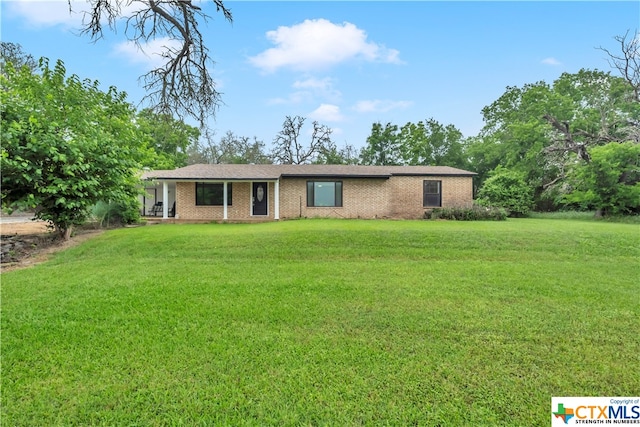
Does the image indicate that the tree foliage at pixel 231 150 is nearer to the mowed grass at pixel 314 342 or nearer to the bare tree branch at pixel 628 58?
the bare tree branch at pixel 628 58

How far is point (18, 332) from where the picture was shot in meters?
3.61

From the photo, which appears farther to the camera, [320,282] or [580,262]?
[580,262]

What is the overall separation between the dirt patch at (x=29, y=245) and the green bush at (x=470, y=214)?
1528 cm

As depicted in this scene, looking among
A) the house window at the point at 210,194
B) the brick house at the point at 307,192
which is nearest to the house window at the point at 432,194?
the brick house at the point at 307,192

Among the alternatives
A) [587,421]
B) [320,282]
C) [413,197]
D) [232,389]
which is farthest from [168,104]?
[413,197]

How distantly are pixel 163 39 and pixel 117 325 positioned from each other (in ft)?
25.8

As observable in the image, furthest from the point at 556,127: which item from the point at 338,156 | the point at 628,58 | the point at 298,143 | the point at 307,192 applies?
the point at 298,143

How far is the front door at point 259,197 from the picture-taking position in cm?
1710

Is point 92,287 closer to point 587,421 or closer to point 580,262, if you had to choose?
point 587,421

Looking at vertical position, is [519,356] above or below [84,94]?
below

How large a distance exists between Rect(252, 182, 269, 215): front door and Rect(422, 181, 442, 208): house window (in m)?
8.79

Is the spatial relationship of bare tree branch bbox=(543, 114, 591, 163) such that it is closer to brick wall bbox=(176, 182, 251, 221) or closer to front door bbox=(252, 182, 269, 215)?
front door bbox=(252, 182, 269, 215)

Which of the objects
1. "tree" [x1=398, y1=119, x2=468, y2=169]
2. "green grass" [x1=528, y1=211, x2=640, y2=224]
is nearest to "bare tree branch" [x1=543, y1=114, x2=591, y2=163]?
"green grass" [x1=528, y1=211, x2=640, y2=224]

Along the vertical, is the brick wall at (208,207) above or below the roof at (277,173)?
below
